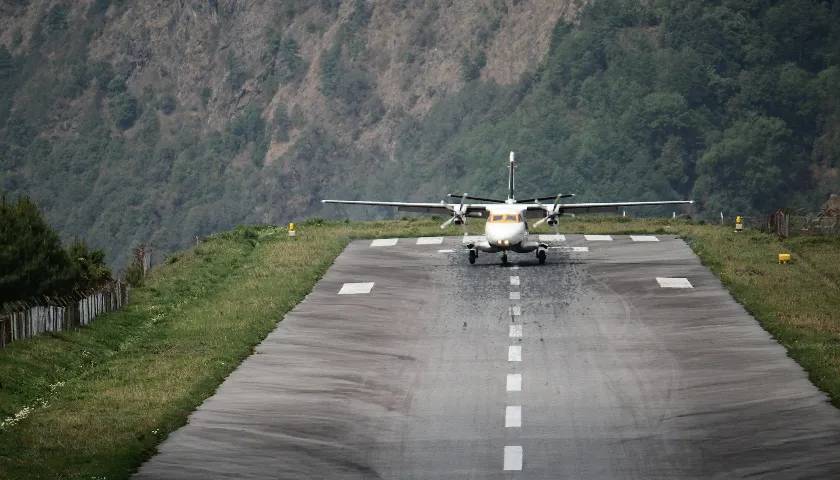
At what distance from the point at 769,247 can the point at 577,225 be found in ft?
44.9

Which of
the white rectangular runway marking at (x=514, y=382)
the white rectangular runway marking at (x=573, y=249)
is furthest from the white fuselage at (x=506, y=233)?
the white rectangular runway marking at (x=514, y=382)

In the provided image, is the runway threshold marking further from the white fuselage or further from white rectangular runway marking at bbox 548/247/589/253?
the white fuselage

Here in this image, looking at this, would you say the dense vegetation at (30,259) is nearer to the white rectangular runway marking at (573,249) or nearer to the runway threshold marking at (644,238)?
the white rectangular runway marking at (573,249)

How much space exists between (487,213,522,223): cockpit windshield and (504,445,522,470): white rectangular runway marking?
105 ft

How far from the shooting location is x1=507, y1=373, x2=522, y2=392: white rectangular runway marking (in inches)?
1521

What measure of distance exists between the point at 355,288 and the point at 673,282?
36.9 feet

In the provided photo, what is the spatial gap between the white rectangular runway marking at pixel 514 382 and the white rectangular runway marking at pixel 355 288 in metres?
16.8

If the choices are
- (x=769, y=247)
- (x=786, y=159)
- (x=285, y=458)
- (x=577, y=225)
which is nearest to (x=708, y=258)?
(x=769, y=247)

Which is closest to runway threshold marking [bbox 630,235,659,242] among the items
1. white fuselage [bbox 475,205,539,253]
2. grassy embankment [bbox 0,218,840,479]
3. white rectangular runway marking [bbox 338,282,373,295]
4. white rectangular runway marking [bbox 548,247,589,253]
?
grassy embankment [bbox 0,218,840,479]

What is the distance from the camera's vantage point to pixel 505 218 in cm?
6394

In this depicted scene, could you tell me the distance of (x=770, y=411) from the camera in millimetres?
35031

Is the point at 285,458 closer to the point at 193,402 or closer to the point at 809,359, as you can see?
the point at 193,402

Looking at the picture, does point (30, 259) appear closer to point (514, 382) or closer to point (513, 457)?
point (514, 382)

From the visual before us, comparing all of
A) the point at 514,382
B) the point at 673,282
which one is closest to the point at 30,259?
the point at 514,382
